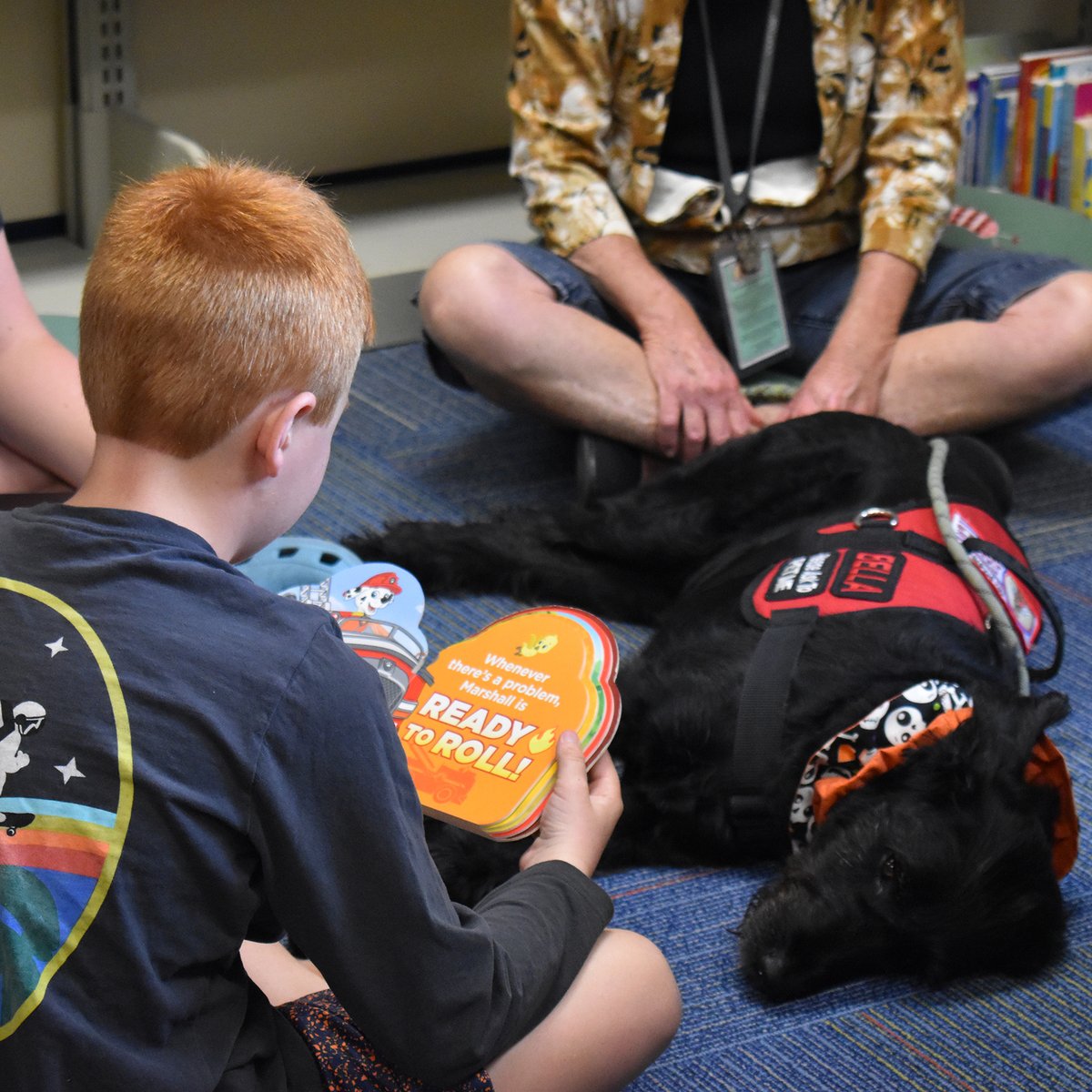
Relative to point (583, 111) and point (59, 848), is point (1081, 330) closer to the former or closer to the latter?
point (583, 111)

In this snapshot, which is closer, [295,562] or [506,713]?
[506,713]

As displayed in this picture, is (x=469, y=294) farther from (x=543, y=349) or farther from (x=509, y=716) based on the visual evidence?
(x=509, y=716)

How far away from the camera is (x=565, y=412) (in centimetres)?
230

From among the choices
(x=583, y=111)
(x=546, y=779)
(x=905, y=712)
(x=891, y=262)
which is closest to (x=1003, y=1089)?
(x=905, y=712)

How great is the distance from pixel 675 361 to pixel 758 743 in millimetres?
903

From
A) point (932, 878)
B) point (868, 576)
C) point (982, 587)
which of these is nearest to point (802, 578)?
point (868, 576)

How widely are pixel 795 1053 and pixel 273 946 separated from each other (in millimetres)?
491

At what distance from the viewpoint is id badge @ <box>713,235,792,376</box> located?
2.34 meters

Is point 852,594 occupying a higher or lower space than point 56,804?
lower

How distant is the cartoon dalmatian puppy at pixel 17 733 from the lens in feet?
2.48

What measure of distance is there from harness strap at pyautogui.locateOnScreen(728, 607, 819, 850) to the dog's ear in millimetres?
214

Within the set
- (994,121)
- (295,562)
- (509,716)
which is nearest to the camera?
(509,716)

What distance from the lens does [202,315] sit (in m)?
0.80

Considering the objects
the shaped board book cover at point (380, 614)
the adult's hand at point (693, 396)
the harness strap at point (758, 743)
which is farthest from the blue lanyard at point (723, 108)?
the harness strap at point (758, 743)
